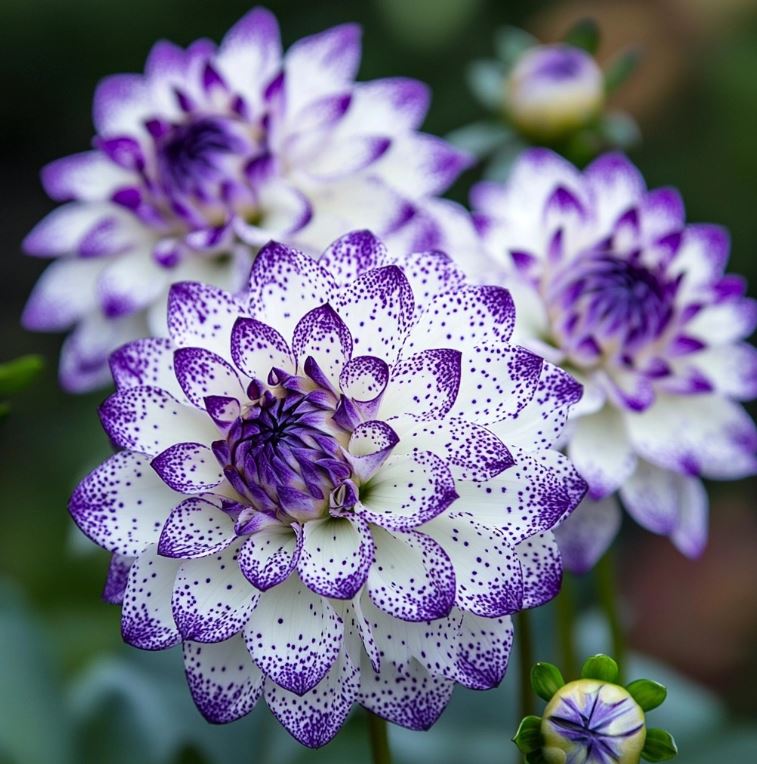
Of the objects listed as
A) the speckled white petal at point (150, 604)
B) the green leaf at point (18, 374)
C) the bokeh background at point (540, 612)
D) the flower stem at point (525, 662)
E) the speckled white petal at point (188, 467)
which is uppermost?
the speckled white petal at point (188, 467)

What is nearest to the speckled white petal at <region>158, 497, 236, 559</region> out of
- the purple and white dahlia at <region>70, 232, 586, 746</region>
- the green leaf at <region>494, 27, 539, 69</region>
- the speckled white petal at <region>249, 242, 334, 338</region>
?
the purple and white dahlia at <region>70, 232, 586, 746</region>

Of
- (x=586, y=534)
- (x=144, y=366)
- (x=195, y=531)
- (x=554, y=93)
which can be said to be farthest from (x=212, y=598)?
(x=554, y=93)

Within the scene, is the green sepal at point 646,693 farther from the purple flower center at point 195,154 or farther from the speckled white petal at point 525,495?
the purple flower center at point 195,154

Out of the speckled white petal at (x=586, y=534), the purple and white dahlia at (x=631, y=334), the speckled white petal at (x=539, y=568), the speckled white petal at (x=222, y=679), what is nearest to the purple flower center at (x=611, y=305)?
the purple and white dahlia at (x=631, y=334)

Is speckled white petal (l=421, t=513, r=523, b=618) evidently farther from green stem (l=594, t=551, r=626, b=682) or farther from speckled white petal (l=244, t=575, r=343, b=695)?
green stem (l=594, t=551, r=626, b=682)

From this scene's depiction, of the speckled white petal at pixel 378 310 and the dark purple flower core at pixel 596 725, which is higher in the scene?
the speckled white petal at pixel 378 310

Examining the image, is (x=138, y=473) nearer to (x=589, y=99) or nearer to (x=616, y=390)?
(x=616, y=390)

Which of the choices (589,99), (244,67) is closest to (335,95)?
(244,67)
